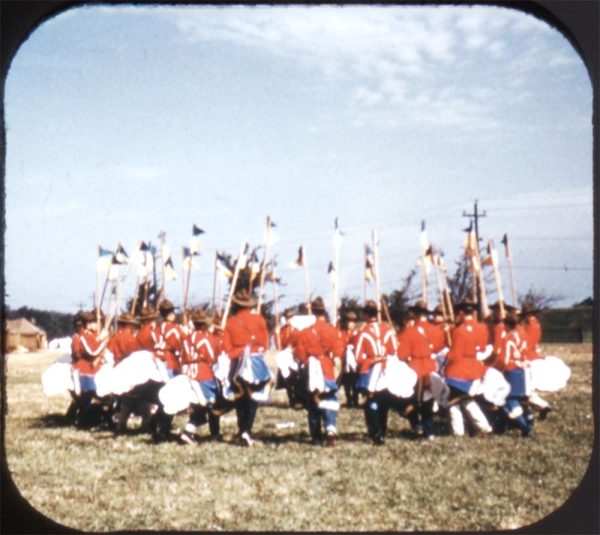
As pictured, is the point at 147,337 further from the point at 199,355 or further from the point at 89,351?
the point at 89,351

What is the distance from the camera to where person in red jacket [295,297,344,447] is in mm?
9334

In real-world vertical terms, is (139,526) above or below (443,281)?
below

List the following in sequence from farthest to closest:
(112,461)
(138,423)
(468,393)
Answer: (138,423), (468,393), (112,461)

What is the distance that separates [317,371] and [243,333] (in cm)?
90

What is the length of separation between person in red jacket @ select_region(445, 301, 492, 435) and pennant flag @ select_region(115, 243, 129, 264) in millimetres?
4853

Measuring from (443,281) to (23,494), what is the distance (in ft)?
25.1

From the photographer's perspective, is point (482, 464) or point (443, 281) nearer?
point (482, 464)

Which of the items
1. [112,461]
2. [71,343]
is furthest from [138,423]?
[112,461]

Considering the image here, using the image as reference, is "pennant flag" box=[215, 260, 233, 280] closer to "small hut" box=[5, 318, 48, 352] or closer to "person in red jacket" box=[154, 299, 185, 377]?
"person in red jacket" box=[154, 299, 185, 377]

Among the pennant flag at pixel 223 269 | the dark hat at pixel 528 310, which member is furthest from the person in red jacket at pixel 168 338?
the dark hat at pixel 528 310

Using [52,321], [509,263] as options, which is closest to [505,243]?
[509,263]

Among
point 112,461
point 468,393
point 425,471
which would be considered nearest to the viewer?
point 425,471

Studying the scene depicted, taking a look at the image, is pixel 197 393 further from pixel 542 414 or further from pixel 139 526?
pixel 542 414

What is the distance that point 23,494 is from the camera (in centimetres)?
642
